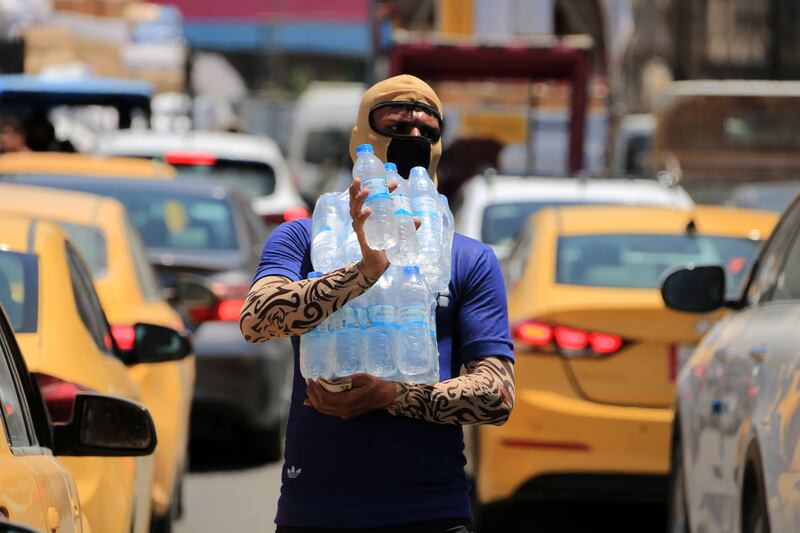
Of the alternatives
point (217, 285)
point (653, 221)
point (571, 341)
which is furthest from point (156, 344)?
point (217, 285)

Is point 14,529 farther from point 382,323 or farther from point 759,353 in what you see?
point 759,353

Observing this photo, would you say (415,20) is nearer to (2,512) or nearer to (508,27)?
(508,27)

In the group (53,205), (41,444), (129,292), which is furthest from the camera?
(53,205)

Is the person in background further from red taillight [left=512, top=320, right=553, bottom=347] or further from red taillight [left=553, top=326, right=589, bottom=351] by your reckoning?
red taillight [left=553, top=326, right=589, bottom=351]

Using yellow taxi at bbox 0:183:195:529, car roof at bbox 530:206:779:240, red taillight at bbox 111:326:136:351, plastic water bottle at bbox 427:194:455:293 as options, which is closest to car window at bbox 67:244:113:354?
yellow taxi at bbox 0:183:195:529

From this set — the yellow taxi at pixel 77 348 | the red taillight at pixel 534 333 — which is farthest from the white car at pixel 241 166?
the yellow taxi at pixel 77 348

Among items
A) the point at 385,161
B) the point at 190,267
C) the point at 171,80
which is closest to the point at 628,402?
the point at 190,267

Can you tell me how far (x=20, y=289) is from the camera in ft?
19.1

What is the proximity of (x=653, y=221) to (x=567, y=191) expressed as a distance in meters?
2.96

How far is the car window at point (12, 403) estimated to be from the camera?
419 centimetres

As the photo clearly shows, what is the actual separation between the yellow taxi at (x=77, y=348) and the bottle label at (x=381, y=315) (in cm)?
152

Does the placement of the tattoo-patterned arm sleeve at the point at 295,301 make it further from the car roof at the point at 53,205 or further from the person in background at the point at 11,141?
the person in background at the point at 11,141

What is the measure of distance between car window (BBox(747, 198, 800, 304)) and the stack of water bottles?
2.52m

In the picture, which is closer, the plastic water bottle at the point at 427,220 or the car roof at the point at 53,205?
the plastic water bottle at the point at 427,220
